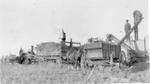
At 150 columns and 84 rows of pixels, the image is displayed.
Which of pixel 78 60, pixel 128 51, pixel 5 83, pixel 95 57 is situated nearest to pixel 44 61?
pixel 78 60

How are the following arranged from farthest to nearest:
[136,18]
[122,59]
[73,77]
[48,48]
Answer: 1. [48,48]
2. [136,18]
3. [122,59]
4. [73,77]

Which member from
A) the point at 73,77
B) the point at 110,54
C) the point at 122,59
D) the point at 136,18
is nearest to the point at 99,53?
the point at 110,54

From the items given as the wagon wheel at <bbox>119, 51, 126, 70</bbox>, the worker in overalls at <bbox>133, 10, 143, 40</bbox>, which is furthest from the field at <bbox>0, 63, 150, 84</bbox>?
the worker in overalls at <bbox>133, 10, 143, 40</bbox>

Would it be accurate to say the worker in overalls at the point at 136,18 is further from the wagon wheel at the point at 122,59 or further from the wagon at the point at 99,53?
the wagon wheel at the point at 122,59

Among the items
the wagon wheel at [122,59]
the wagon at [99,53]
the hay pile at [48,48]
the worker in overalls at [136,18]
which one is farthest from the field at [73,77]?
the hay pile at [48,48]

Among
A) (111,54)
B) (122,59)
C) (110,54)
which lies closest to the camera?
(111,54)

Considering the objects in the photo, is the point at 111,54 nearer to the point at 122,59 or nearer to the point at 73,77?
the point at 122,59

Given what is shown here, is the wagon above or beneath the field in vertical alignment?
above

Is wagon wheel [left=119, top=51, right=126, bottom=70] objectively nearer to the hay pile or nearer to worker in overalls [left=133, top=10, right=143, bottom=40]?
worker in overalls [left=133, top=10, right=143, bottom=40]

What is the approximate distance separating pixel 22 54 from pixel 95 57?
1057 cm

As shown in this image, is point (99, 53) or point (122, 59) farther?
point (99, 53)

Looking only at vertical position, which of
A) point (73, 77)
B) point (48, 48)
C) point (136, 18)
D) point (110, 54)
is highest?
point (136, 18)

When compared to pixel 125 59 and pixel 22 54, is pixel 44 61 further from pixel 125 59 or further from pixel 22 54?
pixel 125 59

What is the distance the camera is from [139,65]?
14906 mm
